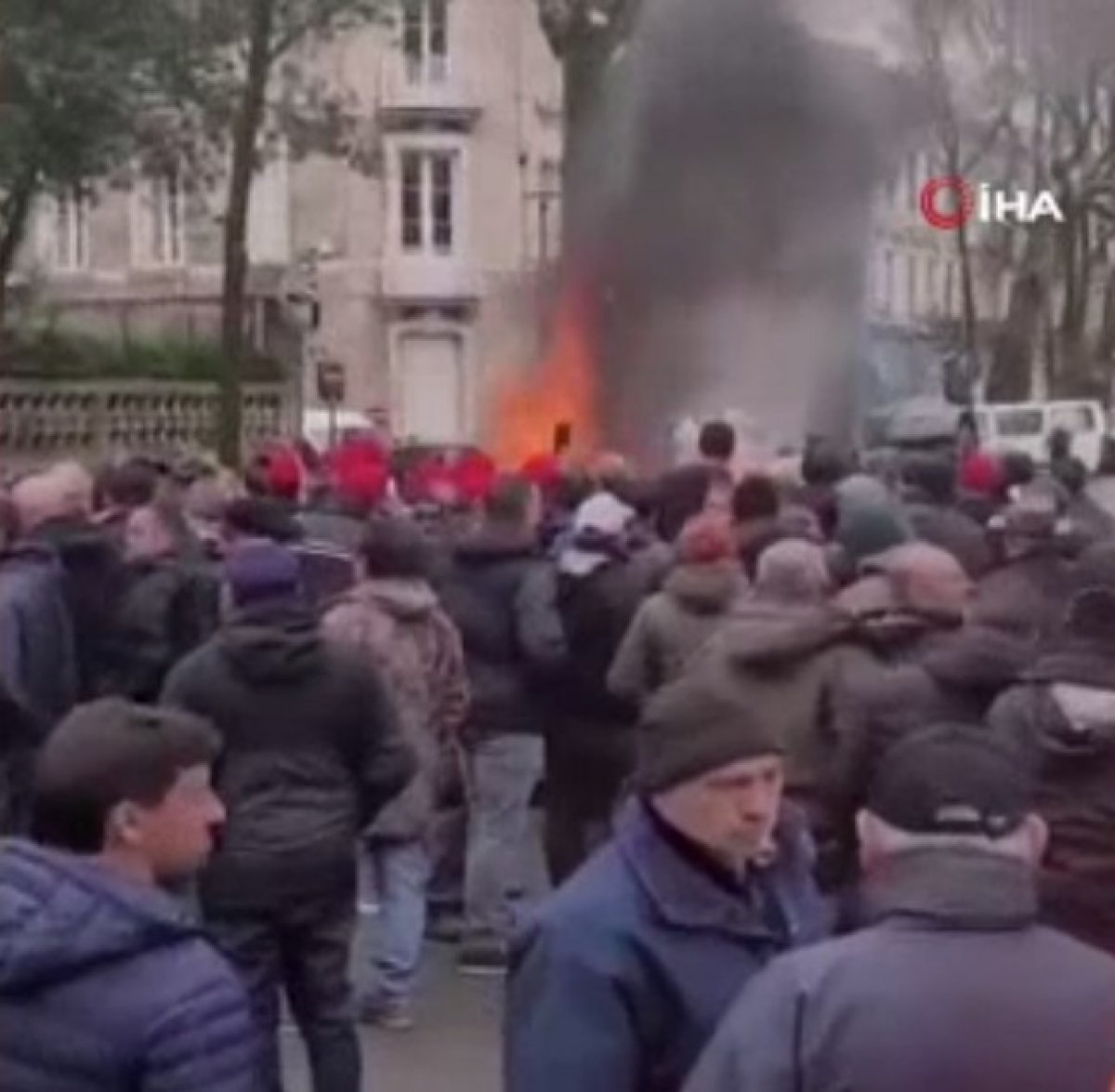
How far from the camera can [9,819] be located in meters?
11.3

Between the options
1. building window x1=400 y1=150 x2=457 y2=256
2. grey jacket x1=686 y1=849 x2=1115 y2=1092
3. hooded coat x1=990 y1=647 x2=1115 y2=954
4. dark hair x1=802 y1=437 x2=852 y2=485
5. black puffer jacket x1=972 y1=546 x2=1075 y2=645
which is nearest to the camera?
grey jacket x1=686 y1=849 x2=1115 y2=1092

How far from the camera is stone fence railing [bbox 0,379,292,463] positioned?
153 ft

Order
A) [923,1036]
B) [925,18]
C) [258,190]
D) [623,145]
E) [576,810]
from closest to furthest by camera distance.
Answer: [923,1036]
[576,810]
[623,145]
[925,18]
[258,190]

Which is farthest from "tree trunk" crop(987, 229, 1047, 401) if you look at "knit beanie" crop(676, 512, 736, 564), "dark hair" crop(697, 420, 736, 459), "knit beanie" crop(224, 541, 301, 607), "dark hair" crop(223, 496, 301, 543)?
"knit beanie" crop(224, 541, 301, 607)

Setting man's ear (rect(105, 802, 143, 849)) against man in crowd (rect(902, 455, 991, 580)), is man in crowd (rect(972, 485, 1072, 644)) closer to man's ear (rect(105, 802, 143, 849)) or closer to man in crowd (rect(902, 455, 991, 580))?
man in crowd (rect(902, 455, 991, 580))

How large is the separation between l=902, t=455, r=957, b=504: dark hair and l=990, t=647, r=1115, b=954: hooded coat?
26.4ft

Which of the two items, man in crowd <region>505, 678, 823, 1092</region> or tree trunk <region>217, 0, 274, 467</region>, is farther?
tree trunk <region>217, 0, 274, 467</region>

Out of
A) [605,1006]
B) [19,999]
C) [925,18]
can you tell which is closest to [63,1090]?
[19,999]

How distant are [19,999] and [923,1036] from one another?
134 cm

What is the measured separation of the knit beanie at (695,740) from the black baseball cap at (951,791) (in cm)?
69

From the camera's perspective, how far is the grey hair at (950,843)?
5137 mm

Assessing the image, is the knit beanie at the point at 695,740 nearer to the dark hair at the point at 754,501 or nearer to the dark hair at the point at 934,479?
the dark hair at the point at 754,501

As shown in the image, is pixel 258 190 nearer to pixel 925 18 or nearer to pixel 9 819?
pixel 925 18

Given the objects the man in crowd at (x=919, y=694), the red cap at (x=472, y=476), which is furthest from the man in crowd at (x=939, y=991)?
the red cap at (x=472, y=476)
